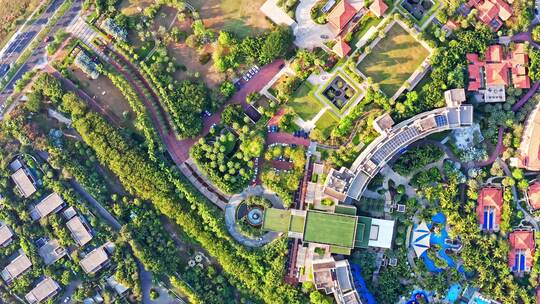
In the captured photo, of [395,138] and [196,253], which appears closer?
[395,138]

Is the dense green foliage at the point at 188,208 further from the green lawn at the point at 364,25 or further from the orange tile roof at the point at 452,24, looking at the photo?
the orange tile roof at the point at 452,24

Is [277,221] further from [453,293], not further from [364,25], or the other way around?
[364,25]

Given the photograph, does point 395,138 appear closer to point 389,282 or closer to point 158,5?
point 389,282

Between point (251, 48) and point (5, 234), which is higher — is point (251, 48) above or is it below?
above

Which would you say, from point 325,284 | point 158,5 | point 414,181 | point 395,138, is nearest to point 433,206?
point 414,181

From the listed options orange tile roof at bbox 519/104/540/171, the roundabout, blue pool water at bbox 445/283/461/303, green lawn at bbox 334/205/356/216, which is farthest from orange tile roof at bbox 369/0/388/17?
blue pool water at bbox 445/283/461/303

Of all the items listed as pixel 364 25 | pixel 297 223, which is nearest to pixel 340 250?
pixel 297 223
